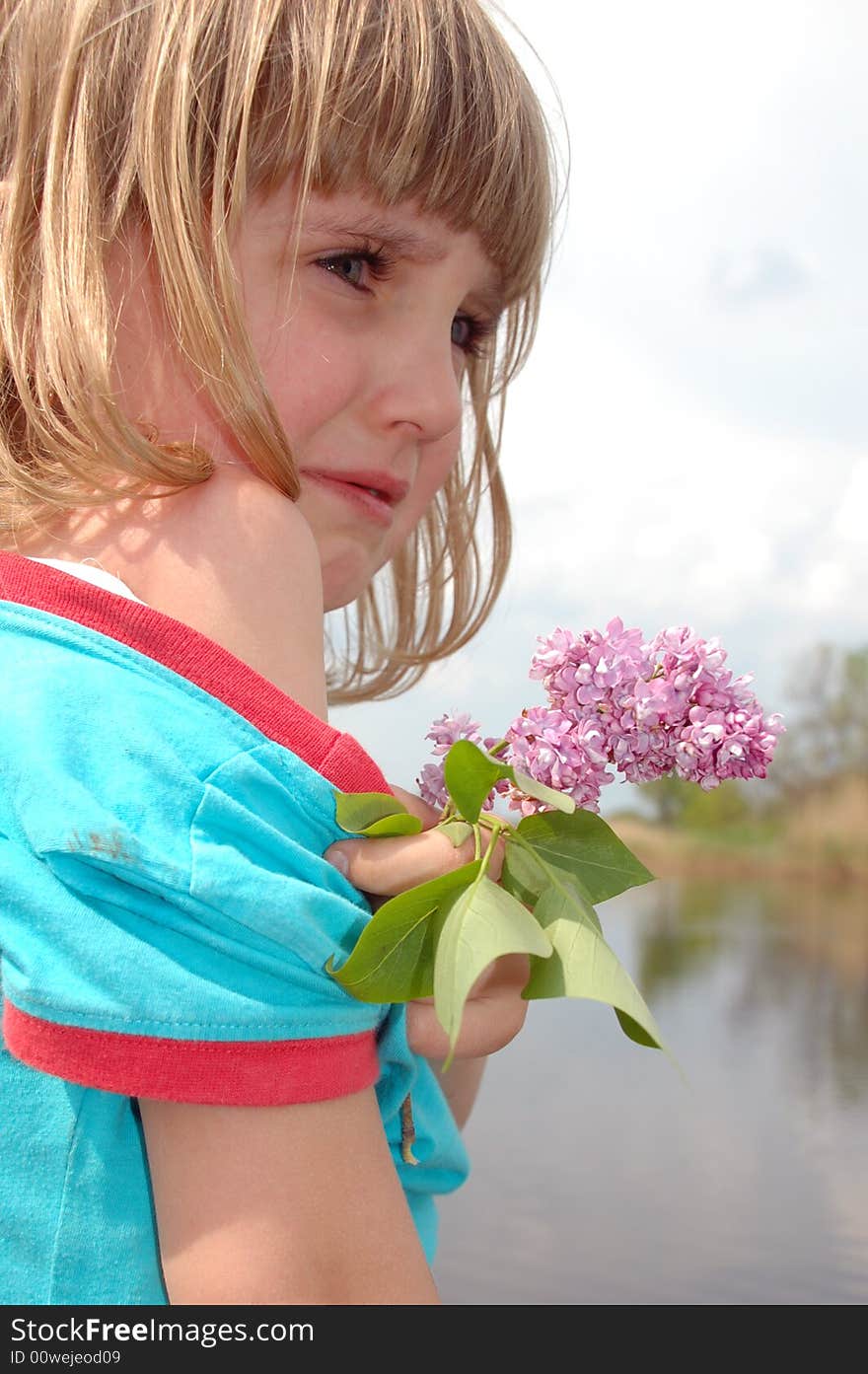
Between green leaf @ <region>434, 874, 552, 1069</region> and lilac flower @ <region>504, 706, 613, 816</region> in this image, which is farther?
lilac flower @ <region>504, 706, 613, 816</region>

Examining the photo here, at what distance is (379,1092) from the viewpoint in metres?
0.67

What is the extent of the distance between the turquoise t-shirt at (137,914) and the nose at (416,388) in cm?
25

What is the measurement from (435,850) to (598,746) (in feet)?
0.44

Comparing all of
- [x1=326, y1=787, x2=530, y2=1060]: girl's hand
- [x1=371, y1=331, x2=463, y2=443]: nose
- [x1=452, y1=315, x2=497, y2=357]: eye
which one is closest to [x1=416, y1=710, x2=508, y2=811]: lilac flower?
[x1=326, y1=787, x2=530, y2=1060]: girl's hand

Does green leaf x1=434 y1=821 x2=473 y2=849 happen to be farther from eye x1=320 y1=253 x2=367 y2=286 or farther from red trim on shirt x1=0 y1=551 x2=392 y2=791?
eye x1=320 y1=253 x2=367 y2=286

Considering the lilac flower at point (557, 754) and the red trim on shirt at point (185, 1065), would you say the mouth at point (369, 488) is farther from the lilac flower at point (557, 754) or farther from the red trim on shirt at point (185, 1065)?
the red trim on shirt at point (185, 1065)

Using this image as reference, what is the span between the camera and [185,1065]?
1.76ft

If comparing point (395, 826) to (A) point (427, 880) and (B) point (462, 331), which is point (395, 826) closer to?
(A) point (427, 880)

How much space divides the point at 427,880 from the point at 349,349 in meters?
0.35

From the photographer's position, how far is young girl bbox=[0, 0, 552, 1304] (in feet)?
1.80

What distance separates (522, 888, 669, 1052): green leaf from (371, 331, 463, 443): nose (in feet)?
1.12

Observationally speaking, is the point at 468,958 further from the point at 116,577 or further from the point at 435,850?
the point at 116,577

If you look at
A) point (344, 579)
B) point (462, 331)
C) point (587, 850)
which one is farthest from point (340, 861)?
point (462, 331)

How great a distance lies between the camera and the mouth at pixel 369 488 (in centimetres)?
78
